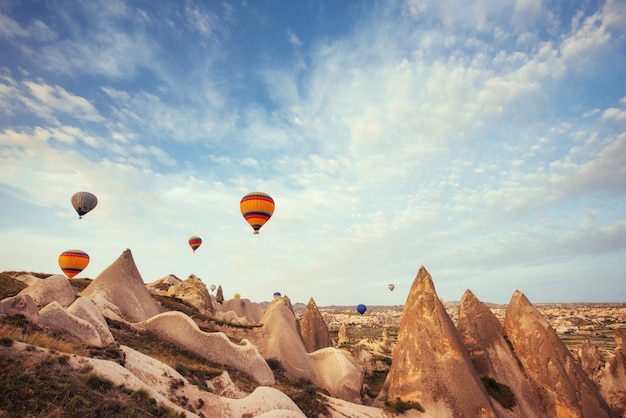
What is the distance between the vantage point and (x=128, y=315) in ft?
79.1

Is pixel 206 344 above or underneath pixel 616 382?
above

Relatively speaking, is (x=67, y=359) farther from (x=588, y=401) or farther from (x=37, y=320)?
(x=588, y=401)

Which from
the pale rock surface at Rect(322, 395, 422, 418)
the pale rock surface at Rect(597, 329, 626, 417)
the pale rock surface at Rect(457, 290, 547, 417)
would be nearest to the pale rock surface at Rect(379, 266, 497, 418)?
the pale rock surface at Rect(322, 395, 422, 418)

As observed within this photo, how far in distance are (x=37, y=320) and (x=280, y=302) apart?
1965 cm

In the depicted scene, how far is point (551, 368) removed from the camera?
21.9 meters

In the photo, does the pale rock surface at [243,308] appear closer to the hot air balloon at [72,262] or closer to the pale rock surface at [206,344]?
the hot air balloon at [72,262]

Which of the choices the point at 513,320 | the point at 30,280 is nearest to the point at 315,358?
the point at 513,320

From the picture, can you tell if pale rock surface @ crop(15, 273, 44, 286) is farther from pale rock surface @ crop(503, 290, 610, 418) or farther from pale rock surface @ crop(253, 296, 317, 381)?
pale rock surface @ crop(503, 290, 610, 418)

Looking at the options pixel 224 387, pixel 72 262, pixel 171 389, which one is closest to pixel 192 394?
pixel 171 389

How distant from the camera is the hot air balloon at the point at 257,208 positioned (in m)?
35.6

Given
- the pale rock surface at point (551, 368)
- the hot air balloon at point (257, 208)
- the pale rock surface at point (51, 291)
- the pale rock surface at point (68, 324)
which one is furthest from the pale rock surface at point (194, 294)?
the pale rock surface at point (551, 368)

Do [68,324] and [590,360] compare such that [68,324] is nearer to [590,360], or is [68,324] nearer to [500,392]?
A: [500,392]

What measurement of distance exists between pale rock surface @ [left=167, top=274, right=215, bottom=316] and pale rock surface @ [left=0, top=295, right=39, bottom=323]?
26020 millimetres

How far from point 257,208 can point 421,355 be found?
21.3m
